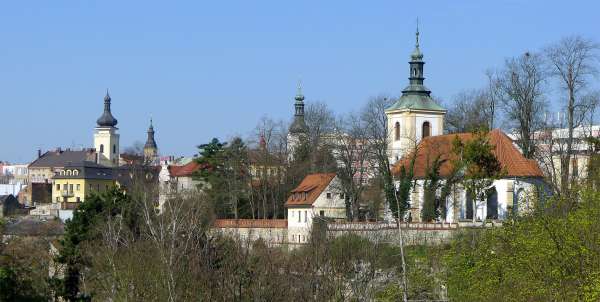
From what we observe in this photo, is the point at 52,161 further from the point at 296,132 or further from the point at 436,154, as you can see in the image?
the point at 436,154

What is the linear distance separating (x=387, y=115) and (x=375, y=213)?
41.3 feet

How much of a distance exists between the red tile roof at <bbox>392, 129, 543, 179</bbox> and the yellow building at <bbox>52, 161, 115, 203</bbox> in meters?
67.3

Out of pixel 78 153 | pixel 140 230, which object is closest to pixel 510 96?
pixel 140 230

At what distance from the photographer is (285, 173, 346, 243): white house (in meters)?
68.5

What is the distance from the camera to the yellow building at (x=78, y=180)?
442 ft

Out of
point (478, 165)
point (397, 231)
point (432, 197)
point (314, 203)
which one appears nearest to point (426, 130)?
point (314, 203)

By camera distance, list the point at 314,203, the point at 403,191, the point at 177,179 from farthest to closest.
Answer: the point at 177,179 → the point at 314,203 → the point at 403,191

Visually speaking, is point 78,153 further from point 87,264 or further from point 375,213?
point 87,264

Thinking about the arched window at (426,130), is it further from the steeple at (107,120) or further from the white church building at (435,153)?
the steeple at (107,120)

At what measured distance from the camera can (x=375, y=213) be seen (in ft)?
228

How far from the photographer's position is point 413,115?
261 ft

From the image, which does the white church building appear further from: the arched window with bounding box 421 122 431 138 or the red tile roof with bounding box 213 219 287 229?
the red tile roof with bounding box 213 219 287 229

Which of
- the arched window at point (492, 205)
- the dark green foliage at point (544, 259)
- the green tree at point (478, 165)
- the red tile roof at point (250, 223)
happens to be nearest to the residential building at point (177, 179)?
the red tile roof at point (250, 223)

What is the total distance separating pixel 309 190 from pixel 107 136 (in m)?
105
